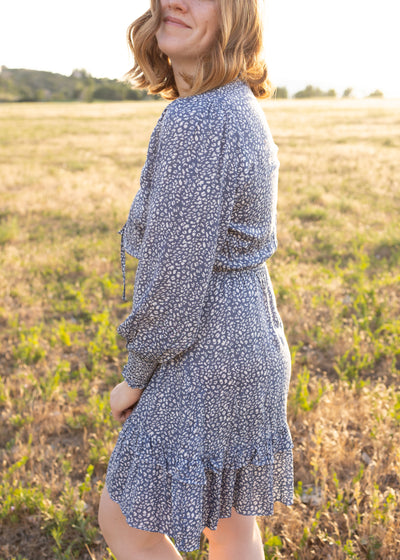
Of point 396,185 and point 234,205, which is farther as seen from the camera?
point 396,185

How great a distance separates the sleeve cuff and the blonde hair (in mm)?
827

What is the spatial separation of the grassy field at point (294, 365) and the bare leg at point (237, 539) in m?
0.76

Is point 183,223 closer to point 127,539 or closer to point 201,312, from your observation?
point 201,312

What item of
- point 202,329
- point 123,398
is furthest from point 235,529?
point 202,329

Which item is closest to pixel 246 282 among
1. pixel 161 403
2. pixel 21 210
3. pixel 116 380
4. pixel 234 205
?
pixel 234 205

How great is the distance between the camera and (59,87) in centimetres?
9756

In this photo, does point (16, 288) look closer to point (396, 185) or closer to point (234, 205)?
point (234, 205)

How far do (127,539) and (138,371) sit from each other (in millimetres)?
588

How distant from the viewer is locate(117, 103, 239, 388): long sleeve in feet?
4.90

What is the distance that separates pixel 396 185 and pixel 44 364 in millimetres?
8306

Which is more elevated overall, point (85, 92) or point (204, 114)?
point (85, 92)

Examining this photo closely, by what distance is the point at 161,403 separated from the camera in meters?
1.71

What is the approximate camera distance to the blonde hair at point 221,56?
162cm

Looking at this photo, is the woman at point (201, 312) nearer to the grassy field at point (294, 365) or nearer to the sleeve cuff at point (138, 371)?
the sleeve cuff at point (138, 371)
